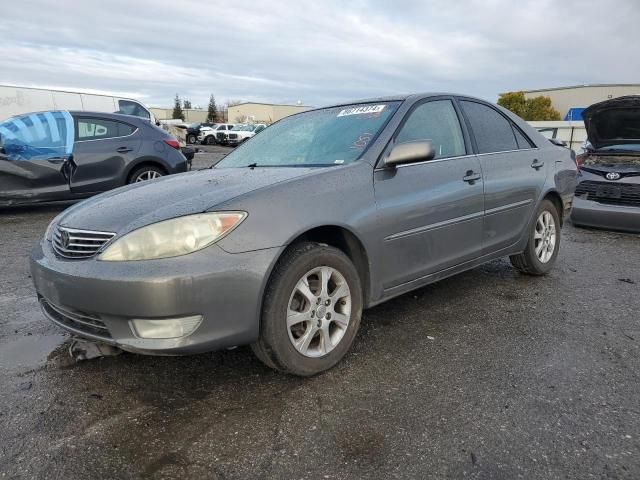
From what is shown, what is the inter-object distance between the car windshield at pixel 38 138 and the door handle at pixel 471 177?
19.4ft

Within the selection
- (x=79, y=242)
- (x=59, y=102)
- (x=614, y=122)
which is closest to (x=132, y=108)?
(x=59, y=102)

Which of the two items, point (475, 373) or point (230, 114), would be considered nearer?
point (475, 373)

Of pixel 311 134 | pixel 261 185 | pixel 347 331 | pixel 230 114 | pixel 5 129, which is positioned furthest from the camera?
pixel 230 114

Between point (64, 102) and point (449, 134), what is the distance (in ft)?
43.1

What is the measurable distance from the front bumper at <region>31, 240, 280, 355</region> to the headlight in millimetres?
42

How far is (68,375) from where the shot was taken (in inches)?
111

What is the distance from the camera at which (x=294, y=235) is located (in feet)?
8.48

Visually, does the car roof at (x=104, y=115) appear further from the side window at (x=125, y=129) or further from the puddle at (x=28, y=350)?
the puddle at (x=28, y=350)

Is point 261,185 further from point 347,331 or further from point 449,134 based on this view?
point 449,134

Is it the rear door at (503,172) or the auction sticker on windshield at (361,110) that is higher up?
the auction sticker on windshield at (361,110)

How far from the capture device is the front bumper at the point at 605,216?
6367mm

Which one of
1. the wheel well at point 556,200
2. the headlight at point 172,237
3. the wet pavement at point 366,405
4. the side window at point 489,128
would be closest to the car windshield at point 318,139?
the side window at point 489,128

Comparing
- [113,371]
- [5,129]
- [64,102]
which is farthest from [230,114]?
[113,371]

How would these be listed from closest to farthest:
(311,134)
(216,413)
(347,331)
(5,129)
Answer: (216,413) < (347,331) < (311,134) < (5,129)
